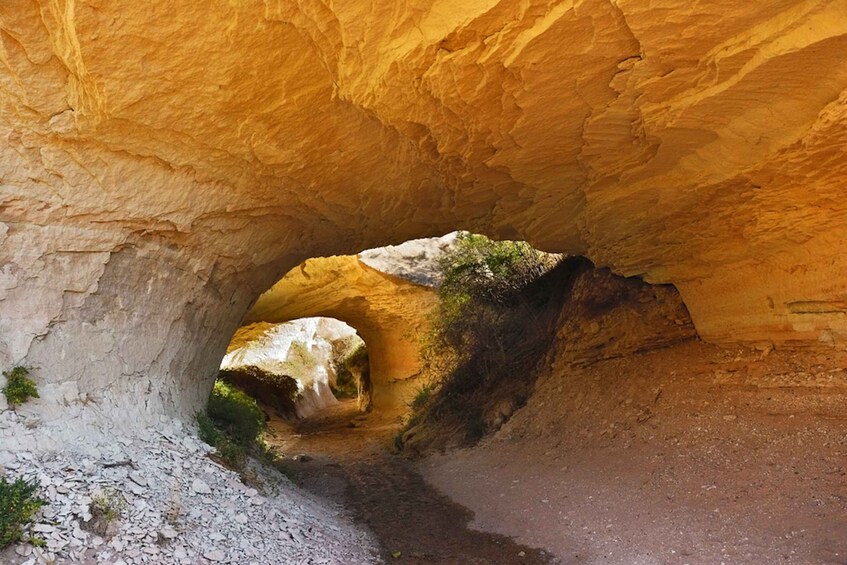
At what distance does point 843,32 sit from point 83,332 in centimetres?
646

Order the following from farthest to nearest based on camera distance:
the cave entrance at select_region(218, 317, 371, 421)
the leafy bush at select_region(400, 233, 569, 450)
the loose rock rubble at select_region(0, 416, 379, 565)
A: 1. the cave entrance at select_region(218, 317, 371, 421)
2. the leafy bush at select_region(400, 233, 569, 450)
3. the loose rock rubble at select_region(0, 416, 379, 565)

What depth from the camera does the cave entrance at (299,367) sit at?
856 inches

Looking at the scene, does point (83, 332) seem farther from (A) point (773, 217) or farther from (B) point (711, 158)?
(A) point (773, 217)

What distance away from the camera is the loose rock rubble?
3807 millimetres

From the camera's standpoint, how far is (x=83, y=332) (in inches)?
206

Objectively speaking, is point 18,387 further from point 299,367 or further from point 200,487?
point 299,367

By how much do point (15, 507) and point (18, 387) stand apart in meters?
1.22

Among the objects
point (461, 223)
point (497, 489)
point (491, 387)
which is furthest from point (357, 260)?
point (497, 489)

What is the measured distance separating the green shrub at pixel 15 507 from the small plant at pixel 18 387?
83cm

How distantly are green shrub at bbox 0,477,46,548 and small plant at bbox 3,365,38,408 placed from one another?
2.74 feet

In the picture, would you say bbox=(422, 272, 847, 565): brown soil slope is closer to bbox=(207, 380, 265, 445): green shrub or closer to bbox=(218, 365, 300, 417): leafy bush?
bbox=(207, 380, 265, 445): green shrub

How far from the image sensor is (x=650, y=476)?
261 inches

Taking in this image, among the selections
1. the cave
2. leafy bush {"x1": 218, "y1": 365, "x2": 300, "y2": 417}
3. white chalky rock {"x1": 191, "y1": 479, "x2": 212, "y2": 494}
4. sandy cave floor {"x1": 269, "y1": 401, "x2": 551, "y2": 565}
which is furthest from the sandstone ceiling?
white chalky rock {"x1": 191, "y1": 479, "x2": 212, "y2": 494}

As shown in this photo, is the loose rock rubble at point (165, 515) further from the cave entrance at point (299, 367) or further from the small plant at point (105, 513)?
the cave entrance at point (299, 367)
